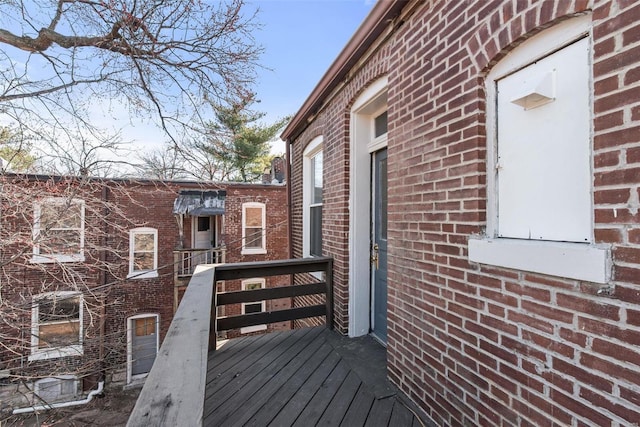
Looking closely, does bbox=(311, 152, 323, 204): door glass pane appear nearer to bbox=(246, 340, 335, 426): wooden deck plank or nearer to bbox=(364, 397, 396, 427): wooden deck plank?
bbox=(246, 340, 335, 426): wooden deck plank

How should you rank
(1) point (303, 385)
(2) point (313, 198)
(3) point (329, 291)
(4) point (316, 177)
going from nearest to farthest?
1. (1) point (303, 385)
2. (3) point (329, 291)
3. (4) point (316, 177)
4. (2) point (313, 198)

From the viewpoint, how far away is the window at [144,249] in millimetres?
10445

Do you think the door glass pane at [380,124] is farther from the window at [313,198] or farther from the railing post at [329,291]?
the railing post at [329,291]

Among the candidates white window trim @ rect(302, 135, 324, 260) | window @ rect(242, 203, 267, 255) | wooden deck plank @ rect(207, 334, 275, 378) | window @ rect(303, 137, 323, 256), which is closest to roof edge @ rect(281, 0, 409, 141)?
window @ rect(303, 137, 323, 256)

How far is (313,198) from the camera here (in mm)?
5527

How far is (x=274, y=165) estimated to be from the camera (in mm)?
12883

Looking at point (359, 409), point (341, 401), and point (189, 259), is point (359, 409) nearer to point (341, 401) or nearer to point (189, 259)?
point (341, 401)

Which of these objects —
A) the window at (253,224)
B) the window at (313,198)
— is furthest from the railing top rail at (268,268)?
the window at (253,224)

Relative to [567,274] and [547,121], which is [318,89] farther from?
[567,274]

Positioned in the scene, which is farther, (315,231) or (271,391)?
(315,231)

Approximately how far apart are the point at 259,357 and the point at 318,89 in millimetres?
3423

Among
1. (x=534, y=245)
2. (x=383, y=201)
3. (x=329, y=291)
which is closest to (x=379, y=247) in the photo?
(x=383, y=201)

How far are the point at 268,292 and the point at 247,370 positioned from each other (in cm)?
89

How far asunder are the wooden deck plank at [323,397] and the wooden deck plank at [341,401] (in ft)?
0.11
